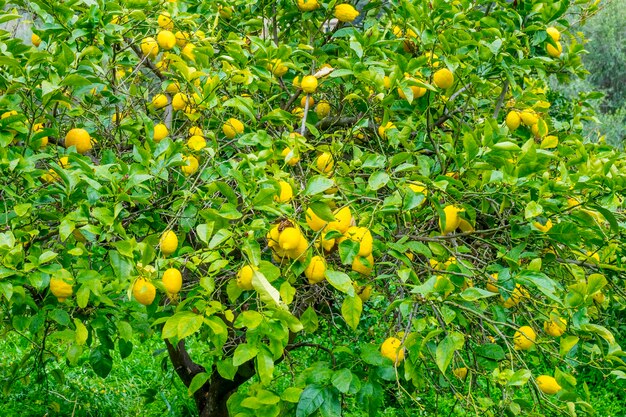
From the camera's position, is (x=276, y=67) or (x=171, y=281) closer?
(x=171, y=281)

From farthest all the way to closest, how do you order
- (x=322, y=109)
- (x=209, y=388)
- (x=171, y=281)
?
(x=209, y=388) → (x=322, y=109) → (x=171, y=281)

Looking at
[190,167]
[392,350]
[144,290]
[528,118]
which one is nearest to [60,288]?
[144,290]

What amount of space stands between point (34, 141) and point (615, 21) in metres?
10.4

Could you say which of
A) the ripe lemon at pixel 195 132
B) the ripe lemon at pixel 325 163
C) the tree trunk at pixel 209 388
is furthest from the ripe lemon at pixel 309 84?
the tree trunk at pixel 209 388

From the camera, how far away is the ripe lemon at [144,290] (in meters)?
1.63

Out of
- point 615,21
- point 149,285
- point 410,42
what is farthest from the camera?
point 615,21

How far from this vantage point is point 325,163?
2066mm

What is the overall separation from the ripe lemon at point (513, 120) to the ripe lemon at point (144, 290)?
123 cm

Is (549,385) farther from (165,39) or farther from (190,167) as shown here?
(165,39)

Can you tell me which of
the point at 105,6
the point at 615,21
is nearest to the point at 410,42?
the point at 105,6

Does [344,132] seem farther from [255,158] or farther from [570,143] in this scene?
[255,158]

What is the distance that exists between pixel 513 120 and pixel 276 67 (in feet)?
2.41

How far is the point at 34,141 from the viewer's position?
77.6 inches

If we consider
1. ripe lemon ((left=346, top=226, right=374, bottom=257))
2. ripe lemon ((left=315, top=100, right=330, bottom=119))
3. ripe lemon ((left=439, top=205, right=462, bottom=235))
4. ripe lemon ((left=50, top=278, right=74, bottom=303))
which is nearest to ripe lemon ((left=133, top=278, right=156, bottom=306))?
ripe lemon ((left=50, top=278, right=74, bottom=303))
